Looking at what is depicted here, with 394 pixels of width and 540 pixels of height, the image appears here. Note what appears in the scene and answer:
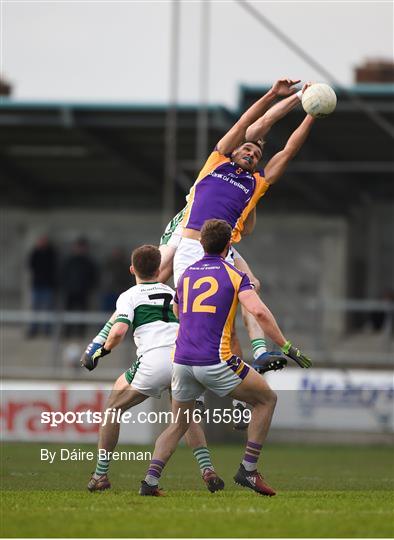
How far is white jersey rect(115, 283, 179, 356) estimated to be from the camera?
10.9m

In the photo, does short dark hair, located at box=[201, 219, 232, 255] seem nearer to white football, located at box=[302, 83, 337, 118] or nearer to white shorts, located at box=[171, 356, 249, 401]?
white shorts, located at box=[171, 356, 249, 401]

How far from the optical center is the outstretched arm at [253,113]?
11531 mm

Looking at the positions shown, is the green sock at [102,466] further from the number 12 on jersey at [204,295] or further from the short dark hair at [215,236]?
the short dark hair at [215,236]

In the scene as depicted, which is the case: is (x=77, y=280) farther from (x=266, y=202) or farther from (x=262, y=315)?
(x=262, y=315)

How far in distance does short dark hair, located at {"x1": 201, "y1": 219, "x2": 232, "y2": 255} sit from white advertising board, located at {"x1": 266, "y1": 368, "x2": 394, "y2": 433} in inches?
476

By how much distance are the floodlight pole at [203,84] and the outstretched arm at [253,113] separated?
432 inches

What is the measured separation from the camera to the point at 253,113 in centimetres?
1160

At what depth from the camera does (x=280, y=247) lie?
28.7 metres

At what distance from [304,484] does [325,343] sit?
1029cm

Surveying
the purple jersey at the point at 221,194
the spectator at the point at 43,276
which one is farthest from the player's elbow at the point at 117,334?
the spectator at the point at 43,276

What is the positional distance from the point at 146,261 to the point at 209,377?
121 cm

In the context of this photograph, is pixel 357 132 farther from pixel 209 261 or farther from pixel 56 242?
pixel 209 261

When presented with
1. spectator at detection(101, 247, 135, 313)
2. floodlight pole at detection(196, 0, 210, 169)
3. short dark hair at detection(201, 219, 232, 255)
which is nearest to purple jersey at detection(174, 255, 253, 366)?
short dark hair at detection(201, 219, 232, 255)

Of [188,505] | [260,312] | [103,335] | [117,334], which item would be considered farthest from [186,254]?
[188,505]
